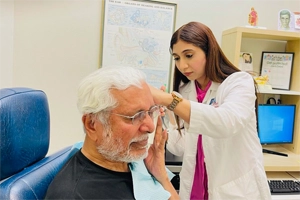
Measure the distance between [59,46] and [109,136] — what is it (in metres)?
1.32

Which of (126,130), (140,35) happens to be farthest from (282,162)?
(126,130)

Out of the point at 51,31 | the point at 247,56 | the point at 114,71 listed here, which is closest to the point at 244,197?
the point at 114,71

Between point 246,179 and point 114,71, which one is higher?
point 114,71

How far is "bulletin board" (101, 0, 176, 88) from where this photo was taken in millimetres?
2123

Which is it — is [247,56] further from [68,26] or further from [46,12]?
[46,12]

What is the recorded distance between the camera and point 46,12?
6.70 ft

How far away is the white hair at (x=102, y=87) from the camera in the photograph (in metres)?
0.97

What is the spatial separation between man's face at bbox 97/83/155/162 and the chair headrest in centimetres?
26

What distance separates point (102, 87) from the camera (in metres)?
0.98

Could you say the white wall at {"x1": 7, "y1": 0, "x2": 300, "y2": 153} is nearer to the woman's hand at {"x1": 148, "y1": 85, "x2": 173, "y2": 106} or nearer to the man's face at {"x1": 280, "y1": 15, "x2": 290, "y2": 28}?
the man's face at {"x1": 280, "y1": 15, "x2": 290, "y2": 28}

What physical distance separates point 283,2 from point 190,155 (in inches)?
68.1

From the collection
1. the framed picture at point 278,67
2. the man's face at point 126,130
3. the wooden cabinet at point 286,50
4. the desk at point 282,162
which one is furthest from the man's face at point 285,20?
the man's face at point 126,130

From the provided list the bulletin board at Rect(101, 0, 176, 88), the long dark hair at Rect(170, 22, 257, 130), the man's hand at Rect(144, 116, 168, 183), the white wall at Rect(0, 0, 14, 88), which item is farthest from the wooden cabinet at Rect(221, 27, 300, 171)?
the white wall at Rect(0, 0, 14, 88)

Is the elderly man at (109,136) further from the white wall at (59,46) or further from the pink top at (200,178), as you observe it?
the white wall at (59,46)
